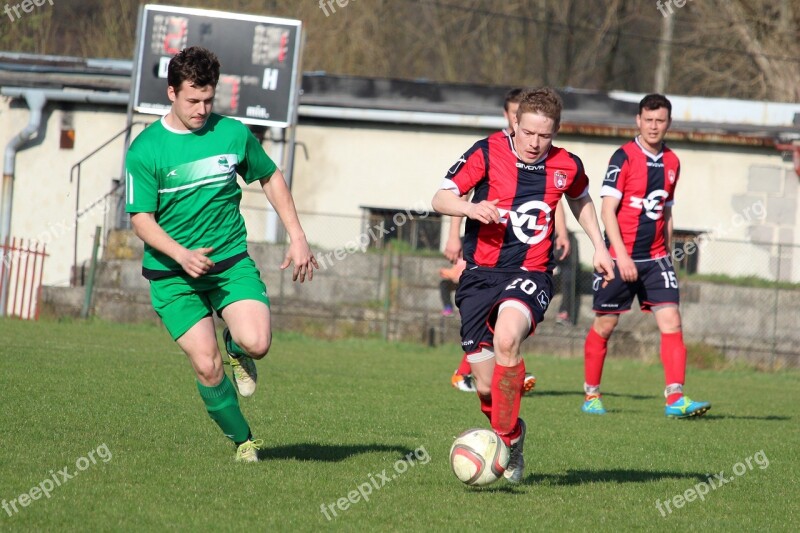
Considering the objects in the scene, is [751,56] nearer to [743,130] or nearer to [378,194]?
[743,130]

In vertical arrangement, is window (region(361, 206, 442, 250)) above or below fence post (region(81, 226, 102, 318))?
above

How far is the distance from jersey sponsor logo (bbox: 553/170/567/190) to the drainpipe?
15.4 m

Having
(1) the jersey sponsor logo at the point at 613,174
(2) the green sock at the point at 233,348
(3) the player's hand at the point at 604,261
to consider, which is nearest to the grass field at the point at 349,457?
(2) the green sock at the point at 233,348

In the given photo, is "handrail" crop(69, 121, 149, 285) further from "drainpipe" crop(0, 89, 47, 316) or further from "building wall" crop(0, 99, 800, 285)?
"drainpipe" crop(0, 89, 47, 316)

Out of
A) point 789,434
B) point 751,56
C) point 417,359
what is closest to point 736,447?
point 789,434

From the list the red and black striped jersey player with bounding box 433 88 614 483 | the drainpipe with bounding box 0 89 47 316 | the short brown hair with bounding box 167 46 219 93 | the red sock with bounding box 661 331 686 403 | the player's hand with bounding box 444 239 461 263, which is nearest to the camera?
the short brown hair with bounding box 167 46 219 93

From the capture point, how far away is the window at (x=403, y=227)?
18.9 m

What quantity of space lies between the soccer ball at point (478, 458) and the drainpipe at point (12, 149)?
618 inches

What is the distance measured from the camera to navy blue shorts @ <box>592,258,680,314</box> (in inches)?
365

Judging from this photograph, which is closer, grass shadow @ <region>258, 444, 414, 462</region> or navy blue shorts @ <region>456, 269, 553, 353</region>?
navy blue shorts @ <region>456, 269, 553, 353</region>

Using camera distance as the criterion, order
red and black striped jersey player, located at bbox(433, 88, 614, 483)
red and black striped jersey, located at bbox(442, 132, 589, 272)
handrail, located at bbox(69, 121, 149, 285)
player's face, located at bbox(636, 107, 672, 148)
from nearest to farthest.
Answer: red and black striped jersey player, located at bbox(433, 88, 614, 483)
red and black striped jersey, located at bbox(442, 132, 589, 272)
player's face, located at bbox(636, 107, 672, 148)
handrail, located at bbox(69, 121, 149, 285)

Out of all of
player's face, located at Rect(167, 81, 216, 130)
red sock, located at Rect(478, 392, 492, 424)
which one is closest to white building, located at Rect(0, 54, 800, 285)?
red sock, located at Rect(478, 392, 492, 424)

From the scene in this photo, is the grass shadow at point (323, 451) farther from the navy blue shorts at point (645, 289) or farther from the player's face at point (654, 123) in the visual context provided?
the player's face at point (654, 123)

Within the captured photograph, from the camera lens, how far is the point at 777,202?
18703 millimetres
